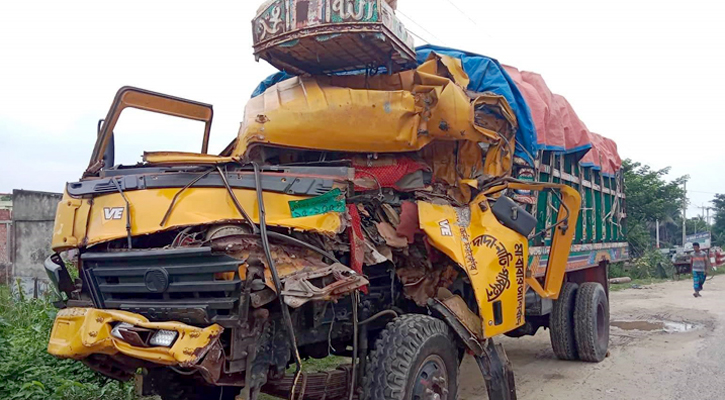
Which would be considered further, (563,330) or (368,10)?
(563,330)

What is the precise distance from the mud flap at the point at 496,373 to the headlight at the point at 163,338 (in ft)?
7.74

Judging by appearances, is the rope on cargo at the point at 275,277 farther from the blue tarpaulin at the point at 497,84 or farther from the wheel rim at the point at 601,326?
the wheel rim at the point at 601,326

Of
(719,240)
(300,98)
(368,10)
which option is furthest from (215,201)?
(719,240)

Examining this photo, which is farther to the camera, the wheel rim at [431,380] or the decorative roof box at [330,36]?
the decorative roof box at [330,36]

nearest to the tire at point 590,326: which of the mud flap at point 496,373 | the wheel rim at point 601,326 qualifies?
the wheel rim at point 601,326

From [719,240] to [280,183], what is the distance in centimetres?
4917

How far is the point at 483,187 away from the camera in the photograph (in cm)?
491

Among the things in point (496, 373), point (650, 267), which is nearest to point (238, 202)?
point (496, 373)

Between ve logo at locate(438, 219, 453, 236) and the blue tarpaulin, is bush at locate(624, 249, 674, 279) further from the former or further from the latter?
ve logo at locate(438, 219, 453, 236)

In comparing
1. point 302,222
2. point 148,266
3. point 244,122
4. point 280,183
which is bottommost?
point 148,266

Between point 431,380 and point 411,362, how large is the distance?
297 millimetres

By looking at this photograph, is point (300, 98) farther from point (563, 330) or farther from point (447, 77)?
point (563, 330)

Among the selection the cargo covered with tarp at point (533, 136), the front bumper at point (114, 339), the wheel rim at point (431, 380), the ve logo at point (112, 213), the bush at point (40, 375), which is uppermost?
the cargo covered with tarp at point (533, 136)

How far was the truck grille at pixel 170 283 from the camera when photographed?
306 centimetres
